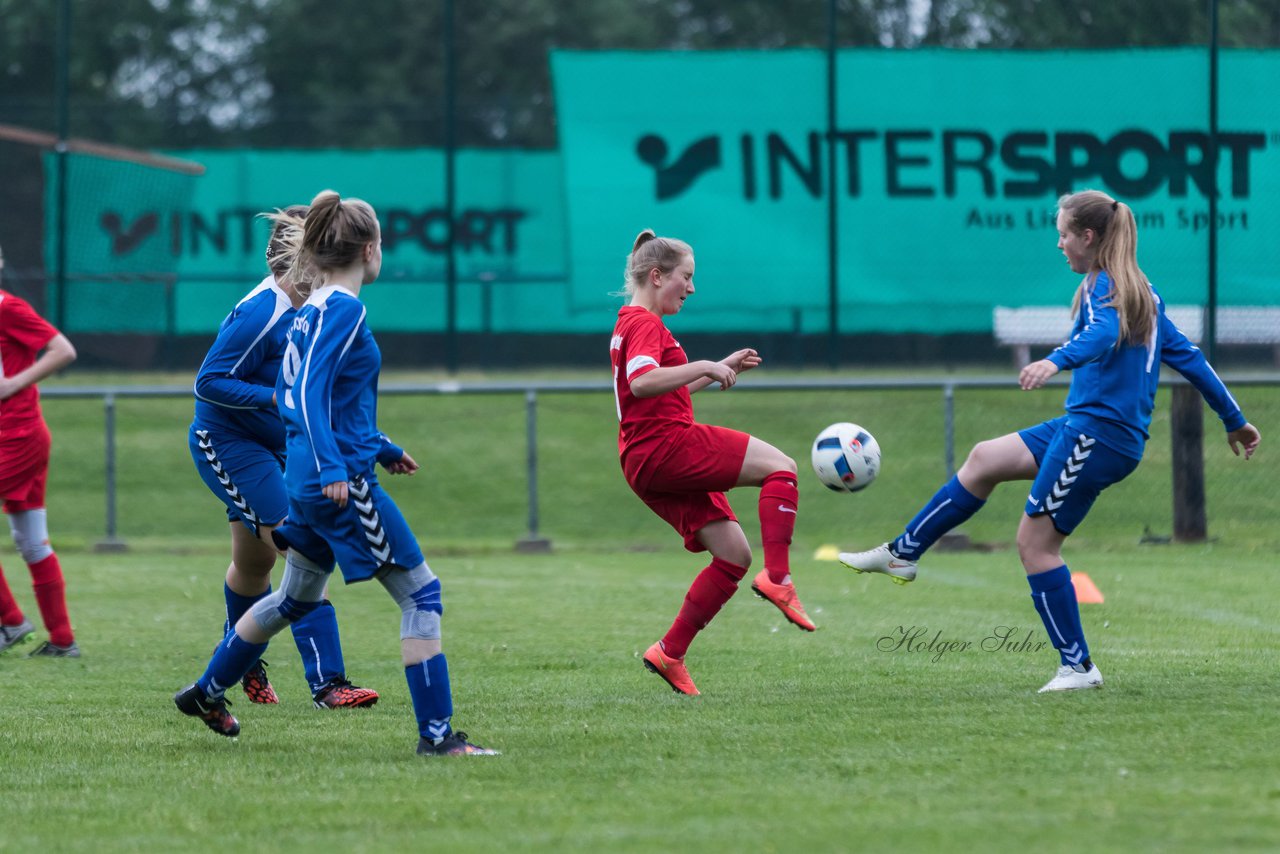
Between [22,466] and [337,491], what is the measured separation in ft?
11.9

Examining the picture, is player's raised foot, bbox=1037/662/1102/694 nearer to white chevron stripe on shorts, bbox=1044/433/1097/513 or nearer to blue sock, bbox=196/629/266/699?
white chevron stripe on shorts, bbox=1044/433/1097/513

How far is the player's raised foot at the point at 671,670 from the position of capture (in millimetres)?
6281

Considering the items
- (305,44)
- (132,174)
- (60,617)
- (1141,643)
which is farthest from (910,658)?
(305,44)

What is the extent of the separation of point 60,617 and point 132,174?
41.9 ft

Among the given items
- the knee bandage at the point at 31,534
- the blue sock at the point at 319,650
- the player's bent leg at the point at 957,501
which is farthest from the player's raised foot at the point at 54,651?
the player's bent leg at the point at 957,501

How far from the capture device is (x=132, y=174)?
Result: 771 inches

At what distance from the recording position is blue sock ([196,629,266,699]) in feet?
17.7

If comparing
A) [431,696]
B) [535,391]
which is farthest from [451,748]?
[535,391]

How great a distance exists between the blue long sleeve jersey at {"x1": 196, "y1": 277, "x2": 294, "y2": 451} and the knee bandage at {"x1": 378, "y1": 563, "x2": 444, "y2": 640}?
4.37 feet

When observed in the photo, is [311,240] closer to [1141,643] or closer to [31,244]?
[1141,643]

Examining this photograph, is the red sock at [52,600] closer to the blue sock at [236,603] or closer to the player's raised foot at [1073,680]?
the blue sock at [236,603]

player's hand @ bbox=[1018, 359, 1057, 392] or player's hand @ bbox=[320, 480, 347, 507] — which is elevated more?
player's hand @ bbox=[1018, 359, 1057, 392]

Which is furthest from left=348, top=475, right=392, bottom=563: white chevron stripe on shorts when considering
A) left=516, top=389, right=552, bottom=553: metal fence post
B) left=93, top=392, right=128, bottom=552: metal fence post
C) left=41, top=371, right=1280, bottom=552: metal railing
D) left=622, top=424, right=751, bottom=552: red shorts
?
left=93, top=392, right=128, bottom=552: metal fence post

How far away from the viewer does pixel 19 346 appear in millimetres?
7840
